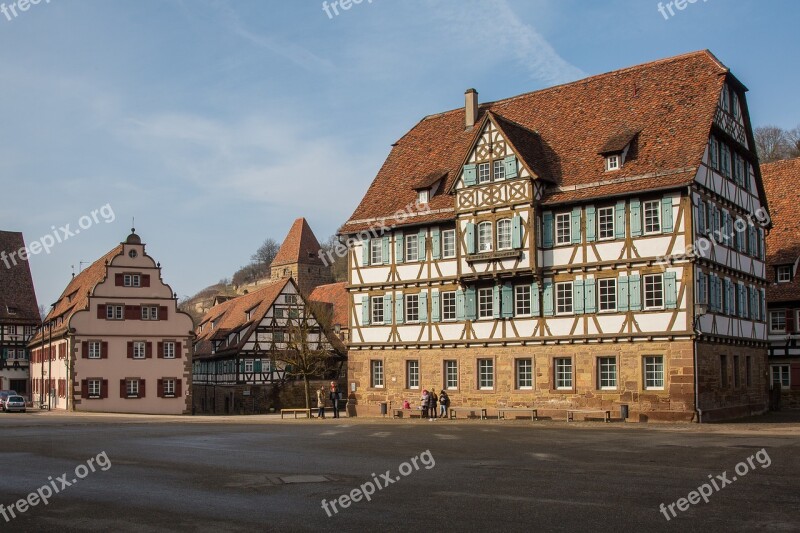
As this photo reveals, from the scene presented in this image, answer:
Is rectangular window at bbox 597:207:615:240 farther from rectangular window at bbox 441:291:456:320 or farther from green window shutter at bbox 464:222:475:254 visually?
rectangular window at bbox 441:291:456:320

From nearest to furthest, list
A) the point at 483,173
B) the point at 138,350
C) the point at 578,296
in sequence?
the point at 578,296 → the point at 483,173 → the point at 138,350

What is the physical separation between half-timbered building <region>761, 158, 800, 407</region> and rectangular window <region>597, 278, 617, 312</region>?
13.2 meters

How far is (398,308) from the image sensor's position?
139 ft

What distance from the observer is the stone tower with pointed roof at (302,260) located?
116 metres

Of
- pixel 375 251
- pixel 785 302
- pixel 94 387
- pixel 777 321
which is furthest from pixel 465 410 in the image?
pixel 94 387

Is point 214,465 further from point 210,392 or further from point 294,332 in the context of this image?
point 210,392

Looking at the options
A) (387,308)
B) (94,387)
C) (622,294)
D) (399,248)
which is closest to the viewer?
(622,294)

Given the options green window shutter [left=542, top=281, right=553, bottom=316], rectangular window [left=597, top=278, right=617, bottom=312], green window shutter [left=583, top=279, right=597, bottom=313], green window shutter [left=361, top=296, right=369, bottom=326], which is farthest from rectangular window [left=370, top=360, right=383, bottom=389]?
rectangular window [left=597, top=278, right=617, bottom=312]

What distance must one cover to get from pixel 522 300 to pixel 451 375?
4996 mm

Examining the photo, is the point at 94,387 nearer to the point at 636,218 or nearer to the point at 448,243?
the point at 448,243

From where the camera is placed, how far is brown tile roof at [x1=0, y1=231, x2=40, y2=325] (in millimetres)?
76750

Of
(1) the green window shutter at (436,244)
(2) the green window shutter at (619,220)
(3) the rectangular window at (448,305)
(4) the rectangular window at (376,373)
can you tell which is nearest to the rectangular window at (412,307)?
(3) the rectangular window at (448,305)

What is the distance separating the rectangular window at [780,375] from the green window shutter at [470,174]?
1848cm

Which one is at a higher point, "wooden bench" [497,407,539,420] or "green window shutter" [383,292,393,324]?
"green window shutter" [383,292,393,324]
